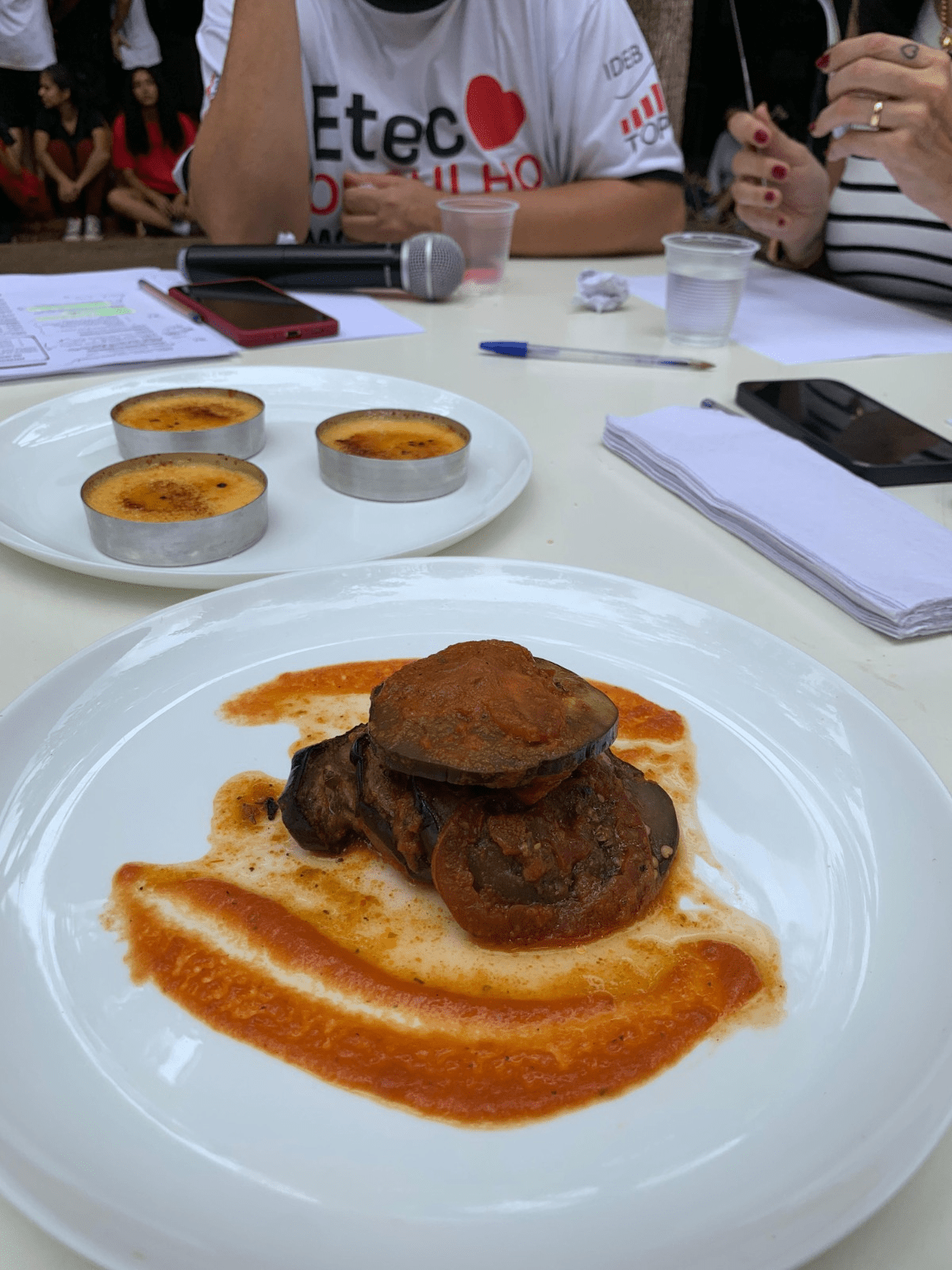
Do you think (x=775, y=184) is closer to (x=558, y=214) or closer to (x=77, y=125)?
(x=558, y=214)

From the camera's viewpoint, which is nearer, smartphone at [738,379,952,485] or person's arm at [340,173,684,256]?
smartphone at [738,379,952,485]

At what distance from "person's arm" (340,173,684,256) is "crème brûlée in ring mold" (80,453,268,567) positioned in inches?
74.0

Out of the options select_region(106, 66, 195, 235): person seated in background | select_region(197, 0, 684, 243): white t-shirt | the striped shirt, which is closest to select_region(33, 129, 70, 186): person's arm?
select_region(106, 66, 195, 235): person seated in background

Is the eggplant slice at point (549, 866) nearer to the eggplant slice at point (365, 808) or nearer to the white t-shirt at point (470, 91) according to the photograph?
the eggplant slice at point (365, 808)

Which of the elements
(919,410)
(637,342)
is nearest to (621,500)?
(919,410)

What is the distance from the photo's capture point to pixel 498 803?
827 mm

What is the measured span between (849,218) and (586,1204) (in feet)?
10.1

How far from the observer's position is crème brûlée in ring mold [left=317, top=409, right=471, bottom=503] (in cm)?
149

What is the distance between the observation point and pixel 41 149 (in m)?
6.94

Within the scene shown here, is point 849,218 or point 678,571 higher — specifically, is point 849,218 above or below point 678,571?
above

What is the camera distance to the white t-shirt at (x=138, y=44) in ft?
22.3

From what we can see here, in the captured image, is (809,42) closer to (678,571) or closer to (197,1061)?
(678,571)

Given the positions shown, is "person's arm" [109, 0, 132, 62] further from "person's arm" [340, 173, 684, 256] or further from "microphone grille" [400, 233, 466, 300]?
"microphone grille" [400, 233, 466, 300]

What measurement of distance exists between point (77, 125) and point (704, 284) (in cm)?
671
